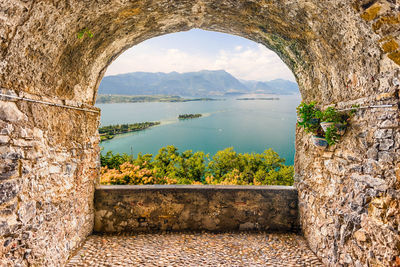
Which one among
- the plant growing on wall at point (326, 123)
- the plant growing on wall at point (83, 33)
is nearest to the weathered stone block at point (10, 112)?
the plant growing on wall at point (83, 33)

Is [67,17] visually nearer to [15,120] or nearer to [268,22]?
[15,120]

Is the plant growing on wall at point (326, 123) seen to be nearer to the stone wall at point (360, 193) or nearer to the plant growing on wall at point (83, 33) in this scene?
the stone wall at point (360, 193)

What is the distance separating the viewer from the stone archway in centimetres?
188

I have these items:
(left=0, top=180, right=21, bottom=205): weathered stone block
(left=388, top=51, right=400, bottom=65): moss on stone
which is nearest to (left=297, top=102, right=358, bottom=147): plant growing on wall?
(left=388, top=51, right=400, bottom=65): moss on stone

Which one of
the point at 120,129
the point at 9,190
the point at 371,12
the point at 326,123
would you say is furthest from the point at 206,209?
the point at 120,129

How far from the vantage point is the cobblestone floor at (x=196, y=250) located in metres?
3.01

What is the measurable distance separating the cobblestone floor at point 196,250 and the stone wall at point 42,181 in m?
0.41

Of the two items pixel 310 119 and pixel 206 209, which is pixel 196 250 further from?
pixel 310 119

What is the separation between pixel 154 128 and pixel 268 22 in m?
38.5

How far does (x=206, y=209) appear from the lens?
3.80 m

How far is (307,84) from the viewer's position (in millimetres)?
3408

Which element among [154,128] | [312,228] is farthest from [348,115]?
[154,128]

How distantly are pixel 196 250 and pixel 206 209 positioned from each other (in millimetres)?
696

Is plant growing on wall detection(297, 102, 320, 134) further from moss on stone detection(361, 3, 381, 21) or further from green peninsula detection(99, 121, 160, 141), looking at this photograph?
green peninsula detection(99, 121, 160, 141)
